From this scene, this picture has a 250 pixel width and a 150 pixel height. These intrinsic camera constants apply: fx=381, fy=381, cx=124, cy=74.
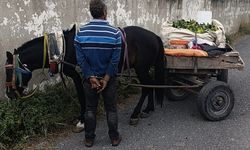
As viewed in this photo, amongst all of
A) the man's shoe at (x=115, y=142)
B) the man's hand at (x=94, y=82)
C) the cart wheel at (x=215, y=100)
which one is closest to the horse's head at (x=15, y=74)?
the man's hand at (x=94, y=82)

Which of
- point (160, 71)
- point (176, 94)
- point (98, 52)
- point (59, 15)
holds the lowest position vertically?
point (176, 94)

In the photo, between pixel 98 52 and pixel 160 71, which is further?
pixel 160 71

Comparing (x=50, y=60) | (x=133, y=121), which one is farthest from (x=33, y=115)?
(x=133, y=121)

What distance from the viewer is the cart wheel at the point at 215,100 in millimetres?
5301

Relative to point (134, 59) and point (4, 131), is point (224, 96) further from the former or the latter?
point (4, 131)

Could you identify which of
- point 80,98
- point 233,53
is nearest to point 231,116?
point 233,53

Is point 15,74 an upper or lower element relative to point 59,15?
lower

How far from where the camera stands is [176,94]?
21.1 feet

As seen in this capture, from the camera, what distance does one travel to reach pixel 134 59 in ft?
17.2

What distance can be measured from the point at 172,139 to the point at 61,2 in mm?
2786

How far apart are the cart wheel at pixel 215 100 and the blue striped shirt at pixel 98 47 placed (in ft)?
5.20

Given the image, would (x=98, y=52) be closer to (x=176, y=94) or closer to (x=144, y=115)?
(x=144, y=115)

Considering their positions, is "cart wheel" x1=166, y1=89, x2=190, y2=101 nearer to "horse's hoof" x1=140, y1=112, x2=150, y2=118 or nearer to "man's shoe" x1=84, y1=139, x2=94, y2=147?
"horse's hoof" x1=140, y1=112, x2=150, y2=118

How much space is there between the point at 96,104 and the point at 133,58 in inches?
38.6
